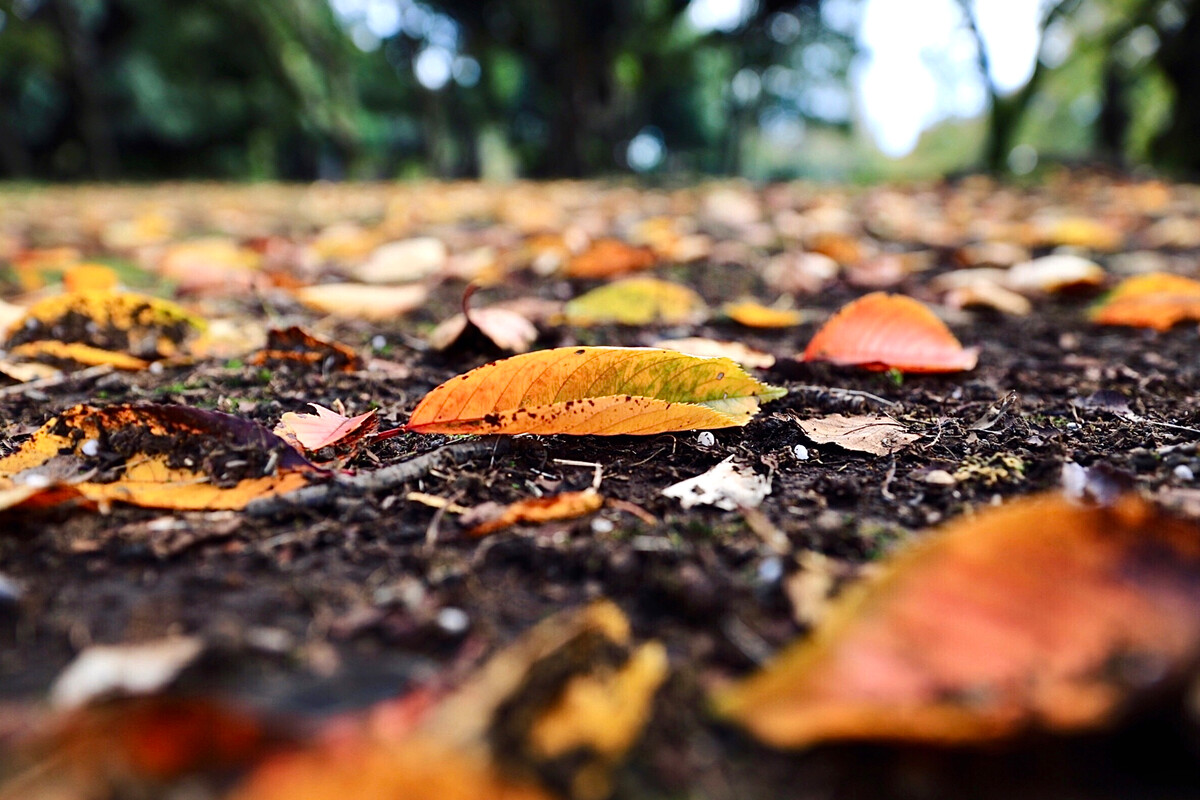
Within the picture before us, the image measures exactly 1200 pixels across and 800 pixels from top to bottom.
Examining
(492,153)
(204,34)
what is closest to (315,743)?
(204,34)

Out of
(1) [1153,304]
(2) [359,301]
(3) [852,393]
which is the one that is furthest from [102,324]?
(1) [1153,304]

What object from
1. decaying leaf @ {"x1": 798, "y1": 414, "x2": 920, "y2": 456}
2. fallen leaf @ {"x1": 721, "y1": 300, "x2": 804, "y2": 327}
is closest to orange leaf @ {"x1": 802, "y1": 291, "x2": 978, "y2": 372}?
decaying leaf @ {"x1": 798, "y1": 414, "x2": 920, "y2": 456}

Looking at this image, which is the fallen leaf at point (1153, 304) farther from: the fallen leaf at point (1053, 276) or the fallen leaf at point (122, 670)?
the fallen leaf at point (122, 670)

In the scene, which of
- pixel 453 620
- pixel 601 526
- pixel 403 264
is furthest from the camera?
pixel 403 264

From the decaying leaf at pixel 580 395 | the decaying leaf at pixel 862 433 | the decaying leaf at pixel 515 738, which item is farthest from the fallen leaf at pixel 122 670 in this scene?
the decaying leaf at pixel 862 433

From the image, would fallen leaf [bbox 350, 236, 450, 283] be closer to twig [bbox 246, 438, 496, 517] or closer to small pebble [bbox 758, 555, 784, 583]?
twig [bbox 246, 438, 496, 517]

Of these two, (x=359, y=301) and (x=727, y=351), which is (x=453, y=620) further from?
(x=359, y=301)
